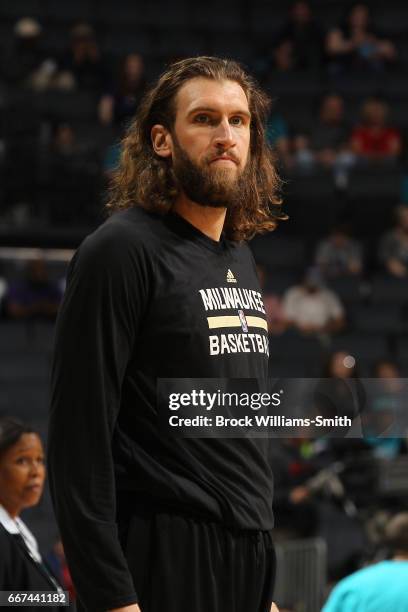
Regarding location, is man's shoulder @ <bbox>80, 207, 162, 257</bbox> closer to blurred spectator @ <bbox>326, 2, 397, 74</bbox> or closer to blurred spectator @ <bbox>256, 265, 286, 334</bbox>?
blurred spectator @ <bbox>256, 265, 286, 334</bbox>

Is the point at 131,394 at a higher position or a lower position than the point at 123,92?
Answer: lower

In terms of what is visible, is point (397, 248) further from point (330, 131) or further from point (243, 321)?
point (243, 321)

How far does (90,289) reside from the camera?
1.92 m

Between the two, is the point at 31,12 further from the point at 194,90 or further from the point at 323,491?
the point at 194,90

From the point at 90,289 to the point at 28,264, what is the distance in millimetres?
7761

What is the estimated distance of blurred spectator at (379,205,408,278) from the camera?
10.6 metres

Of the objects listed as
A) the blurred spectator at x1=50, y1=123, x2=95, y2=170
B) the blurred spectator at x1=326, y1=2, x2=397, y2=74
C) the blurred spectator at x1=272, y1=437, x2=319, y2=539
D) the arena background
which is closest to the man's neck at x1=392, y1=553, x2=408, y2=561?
the arena background

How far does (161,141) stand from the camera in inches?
84.3

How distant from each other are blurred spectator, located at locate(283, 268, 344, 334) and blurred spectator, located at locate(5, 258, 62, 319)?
2063mm

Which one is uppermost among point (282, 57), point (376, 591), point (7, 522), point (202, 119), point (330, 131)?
point (282, 57)

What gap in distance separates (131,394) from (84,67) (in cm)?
1006

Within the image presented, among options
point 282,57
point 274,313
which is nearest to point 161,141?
point 274,313

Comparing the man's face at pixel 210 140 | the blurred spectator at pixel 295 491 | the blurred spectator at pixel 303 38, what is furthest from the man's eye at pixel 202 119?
the blurred spectator at pixel 303 38

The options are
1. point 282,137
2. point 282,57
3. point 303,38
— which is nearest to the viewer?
point 282,137
